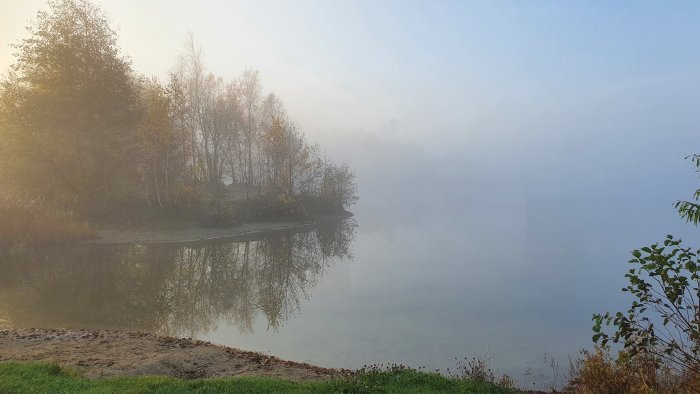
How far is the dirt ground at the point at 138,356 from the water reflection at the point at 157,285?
301 centimetres

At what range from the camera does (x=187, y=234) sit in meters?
35.7

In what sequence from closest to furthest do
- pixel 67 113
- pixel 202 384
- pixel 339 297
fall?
pixel 202 384 → pixel 339 297 → pixel 67 113

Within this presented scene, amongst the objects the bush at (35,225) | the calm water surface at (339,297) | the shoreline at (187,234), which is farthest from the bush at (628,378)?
the shoreline at (187,234)

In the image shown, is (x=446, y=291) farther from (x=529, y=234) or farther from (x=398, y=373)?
(x=529, y=234)

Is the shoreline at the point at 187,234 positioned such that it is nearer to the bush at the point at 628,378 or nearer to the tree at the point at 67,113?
the tree at the point at 67,113

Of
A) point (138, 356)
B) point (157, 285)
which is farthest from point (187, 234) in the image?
point (138, 356)

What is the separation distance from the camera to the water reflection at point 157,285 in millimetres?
15234

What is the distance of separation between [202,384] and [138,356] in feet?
11.7

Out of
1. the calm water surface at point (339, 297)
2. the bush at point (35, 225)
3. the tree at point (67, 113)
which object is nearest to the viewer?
the calm water surface at point (339, 297)

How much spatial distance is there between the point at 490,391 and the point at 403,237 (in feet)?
126

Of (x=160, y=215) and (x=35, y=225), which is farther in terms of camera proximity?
(x=160, y=215)

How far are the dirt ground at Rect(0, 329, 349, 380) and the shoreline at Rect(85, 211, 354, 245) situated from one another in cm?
2130

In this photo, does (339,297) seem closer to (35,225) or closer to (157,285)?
(157,285)

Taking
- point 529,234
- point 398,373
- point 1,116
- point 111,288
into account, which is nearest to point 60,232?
point 1,116
